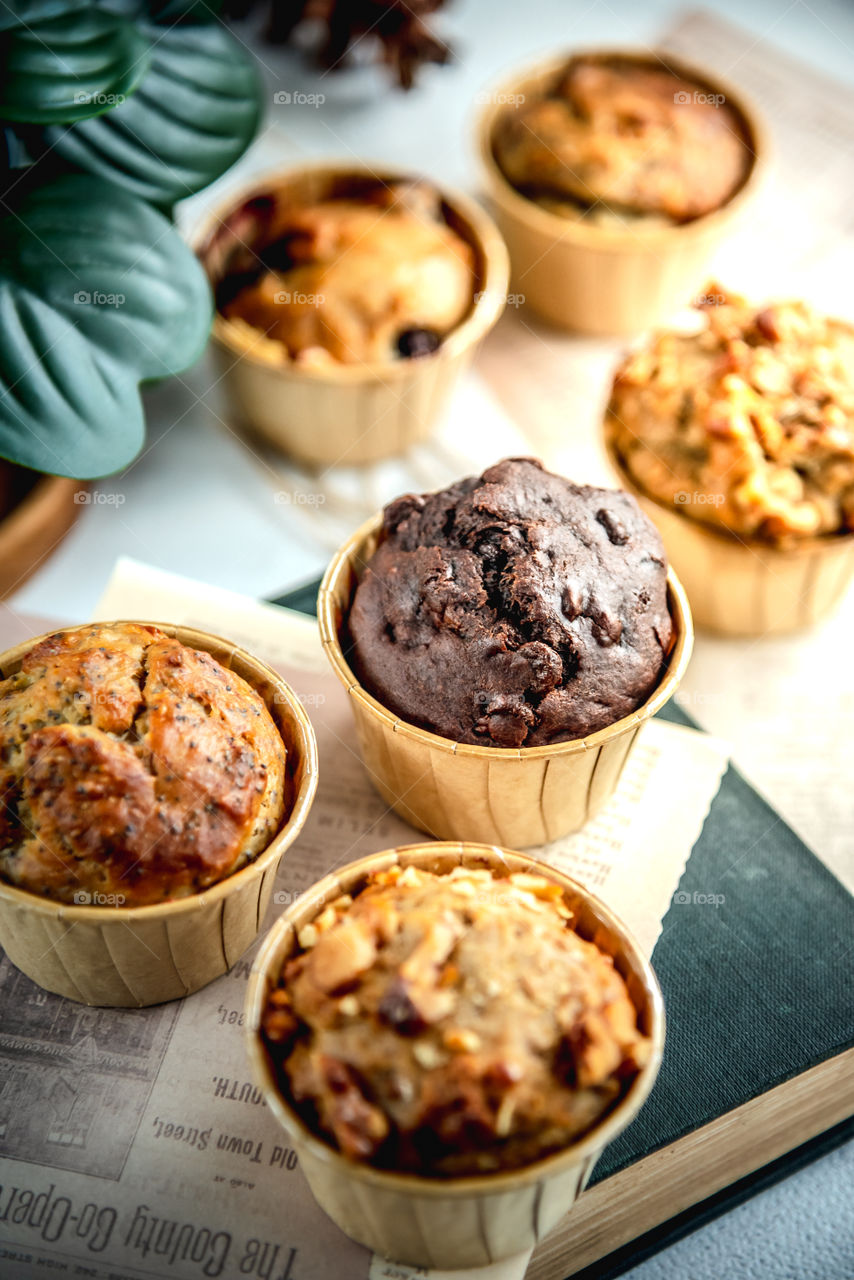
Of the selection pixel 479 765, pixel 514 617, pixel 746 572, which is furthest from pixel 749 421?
pixel 479 765

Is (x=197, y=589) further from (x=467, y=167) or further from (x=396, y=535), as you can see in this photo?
(x=467, y=167)

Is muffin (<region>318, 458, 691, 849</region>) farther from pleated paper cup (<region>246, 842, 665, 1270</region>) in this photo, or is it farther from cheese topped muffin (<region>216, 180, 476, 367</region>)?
cheese topped muffin (<region>216, 180, 476, 367</region>)

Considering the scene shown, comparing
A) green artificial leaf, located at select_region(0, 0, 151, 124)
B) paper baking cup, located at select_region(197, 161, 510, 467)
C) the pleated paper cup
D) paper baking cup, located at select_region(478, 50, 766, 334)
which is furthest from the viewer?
paper baking cup, located at select_region(478, 50, 766, 334)

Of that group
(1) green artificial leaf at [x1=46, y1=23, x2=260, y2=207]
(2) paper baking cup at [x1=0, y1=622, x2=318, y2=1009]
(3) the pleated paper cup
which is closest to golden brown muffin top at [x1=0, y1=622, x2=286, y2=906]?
(2) paper baking cup at [x1=0, y1=622, x2=318, y2=1009]

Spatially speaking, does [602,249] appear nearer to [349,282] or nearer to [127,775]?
[349,282]

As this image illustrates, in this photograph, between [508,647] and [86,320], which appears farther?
[86,320]

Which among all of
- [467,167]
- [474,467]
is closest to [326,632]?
[474,467]

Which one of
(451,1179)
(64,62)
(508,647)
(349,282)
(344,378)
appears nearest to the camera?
(451,1179)
